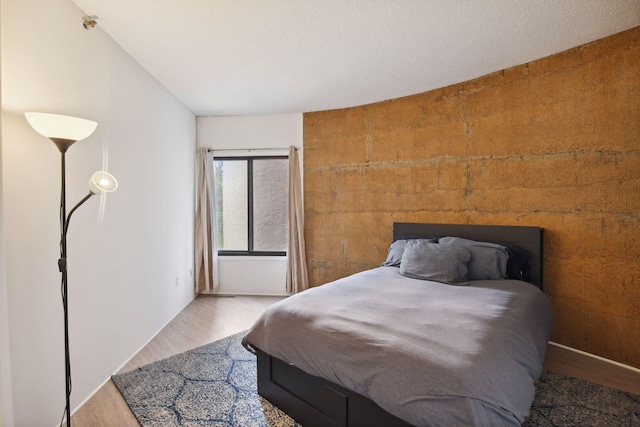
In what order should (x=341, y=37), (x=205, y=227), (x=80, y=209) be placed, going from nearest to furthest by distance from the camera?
(x=80, y=209)
(x=341, y=37)
(x=205, y=227)

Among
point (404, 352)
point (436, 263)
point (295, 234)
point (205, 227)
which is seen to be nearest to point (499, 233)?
point (436, 263)

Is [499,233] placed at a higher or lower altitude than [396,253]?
higher

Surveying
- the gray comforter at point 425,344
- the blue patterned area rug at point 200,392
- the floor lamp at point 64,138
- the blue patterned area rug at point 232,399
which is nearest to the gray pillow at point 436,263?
Answer: the gray comforter at point 425,344

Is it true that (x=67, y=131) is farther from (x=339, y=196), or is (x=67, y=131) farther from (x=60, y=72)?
(x=339, y=196)

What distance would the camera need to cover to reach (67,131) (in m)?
1.62

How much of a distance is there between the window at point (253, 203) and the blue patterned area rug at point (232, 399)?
2140 mm

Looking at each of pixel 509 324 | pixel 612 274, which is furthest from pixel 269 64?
pixel 612 274

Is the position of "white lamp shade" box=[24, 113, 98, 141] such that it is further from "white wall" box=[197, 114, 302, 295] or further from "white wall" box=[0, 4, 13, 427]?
"white wall" box=[197, 114, 302, 295]

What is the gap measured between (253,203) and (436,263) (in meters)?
2.71

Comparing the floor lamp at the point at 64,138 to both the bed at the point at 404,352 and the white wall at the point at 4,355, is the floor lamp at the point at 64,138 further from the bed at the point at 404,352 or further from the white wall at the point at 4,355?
the bed at the point at 404,352

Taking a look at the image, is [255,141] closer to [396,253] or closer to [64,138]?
[396,253]

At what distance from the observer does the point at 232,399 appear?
2.16 metres

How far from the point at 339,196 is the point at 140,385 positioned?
287 centimetres

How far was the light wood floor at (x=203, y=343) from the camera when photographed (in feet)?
6.70
